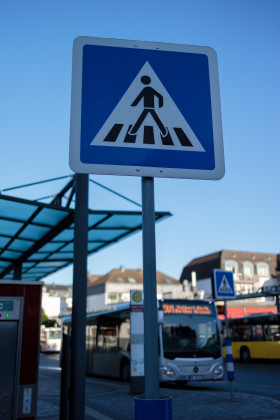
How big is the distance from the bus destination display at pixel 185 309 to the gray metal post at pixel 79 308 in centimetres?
1012

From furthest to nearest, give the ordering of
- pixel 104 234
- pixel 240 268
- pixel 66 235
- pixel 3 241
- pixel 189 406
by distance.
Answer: pixel 240 268
pixel 3 241
pixel 104 234
pixel 66 235
pixel 189 406

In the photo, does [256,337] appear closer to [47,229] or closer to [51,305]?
[47,229]

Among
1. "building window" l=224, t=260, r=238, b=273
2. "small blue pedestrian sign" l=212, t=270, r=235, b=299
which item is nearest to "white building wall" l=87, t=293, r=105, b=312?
"building window" l=224, t=260, r=238, b=273

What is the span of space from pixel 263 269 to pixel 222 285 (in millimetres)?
75981

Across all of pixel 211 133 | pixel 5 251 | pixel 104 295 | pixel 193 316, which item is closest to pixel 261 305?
pixel 104 295

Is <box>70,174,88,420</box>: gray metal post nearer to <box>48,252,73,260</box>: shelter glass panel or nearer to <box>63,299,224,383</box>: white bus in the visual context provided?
<box>63,299,224,383</box>: white bus

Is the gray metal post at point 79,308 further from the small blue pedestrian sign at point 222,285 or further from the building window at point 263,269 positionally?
the building window at point 263,269

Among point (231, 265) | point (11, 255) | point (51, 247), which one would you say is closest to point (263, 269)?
point (231, 265)

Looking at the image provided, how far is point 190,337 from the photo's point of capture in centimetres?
1639

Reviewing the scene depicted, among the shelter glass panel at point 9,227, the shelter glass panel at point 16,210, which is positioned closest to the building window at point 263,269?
the shelter glass panel at point 9,227

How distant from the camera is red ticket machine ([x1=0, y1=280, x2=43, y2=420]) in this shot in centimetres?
515

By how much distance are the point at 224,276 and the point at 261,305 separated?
53.7 m

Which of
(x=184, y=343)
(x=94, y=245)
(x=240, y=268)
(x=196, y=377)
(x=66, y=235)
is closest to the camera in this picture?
(x=66, y=235)

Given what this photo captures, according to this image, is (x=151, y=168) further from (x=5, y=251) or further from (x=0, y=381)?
(x=5, y=251)
